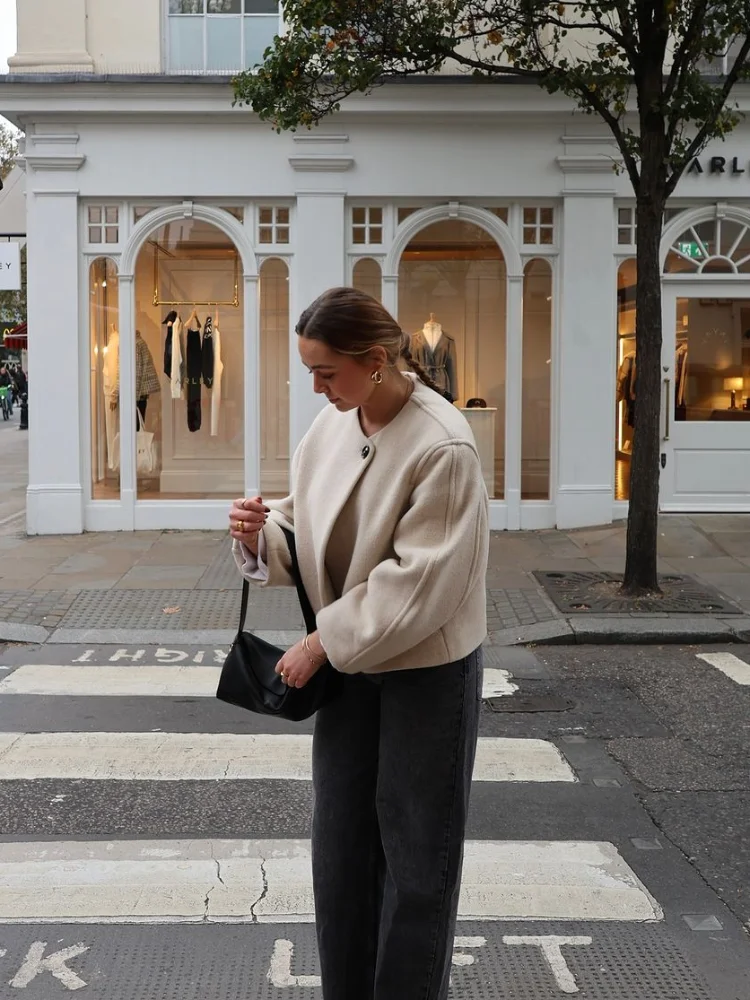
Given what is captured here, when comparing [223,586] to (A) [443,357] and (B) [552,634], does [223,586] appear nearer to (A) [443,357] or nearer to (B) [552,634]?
(B) [552,634]

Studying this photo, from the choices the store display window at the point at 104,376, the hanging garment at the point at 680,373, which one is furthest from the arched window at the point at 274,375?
the hanging garment at the point at 680,373

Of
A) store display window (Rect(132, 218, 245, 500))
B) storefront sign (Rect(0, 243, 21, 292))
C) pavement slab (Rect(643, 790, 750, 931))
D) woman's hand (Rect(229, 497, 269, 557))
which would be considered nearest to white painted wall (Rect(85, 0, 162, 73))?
store display window (Rect(132, 218, 245, 500))

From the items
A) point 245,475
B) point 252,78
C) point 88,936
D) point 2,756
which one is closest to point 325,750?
point 88,936

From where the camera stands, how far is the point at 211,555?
11.7m

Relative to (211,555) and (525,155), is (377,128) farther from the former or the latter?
(211,555)

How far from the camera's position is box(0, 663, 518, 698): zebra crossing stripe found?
6973 millimetres

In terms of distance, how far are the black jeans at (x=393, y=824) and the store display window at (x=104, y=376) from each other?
35.2 ft

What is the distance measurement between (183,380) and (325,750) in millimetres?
11014

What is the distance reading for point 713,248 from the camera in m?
13.1

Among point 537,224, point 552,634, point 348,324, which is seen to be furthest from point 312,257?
point 348,324

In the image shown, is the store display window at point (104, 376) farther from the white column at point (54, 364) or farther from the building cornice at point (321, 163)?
the building cornice at point (321, 163)

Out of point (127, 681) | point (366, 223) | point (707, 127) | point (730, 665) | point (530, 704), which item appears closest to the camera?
point (530, 704)

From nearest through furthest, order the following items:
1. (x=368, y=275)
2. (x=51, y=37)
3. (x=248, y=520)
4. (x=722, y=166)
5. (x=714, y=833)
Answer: (x=248, y=520) → (x=714, y=833) → (x=51, y=37) → (x=722, y=166) → (x=368, y=275)

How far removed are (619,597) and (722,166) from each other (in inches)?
233
